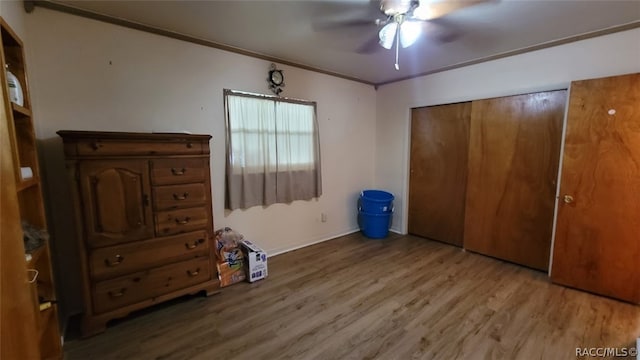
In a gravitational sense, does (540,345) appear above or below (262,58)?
below

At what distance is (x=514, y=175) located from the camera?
3.05 meters

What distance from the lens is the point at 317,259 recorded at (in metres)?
3.26

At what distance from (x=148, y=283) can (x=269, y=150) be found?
1.73 meters

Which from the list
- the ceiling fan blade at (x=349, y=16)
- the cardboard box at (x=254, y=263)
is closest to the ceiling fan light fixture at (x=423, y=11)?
the ceiling fan blade at (x=349, y=16)

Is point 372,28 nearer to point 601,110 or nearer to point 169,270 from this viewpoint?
point 601,110

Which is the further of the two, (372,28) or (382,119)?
(382,119)

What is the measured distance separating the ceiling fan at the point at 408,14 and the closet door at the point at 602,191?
1.48m

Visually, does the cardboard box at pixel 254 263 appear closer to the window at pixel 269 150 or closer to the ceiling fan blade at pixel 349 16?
the window at pixel 269 150

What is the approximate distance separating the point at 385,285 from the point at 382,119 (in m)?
2.59

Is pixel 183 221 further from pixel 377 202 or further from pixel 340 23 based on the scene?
pixel 377 202

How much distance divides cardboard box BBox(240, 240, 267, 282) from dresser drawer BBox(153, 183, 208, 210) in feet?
2.36

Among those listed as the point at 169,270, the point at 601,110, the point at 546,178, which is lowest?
the point at 169,270

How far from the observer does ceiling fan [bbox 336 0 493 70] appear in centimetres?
189

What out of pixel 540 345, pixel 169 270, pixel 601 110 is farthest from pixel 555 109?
pixel 169 270
